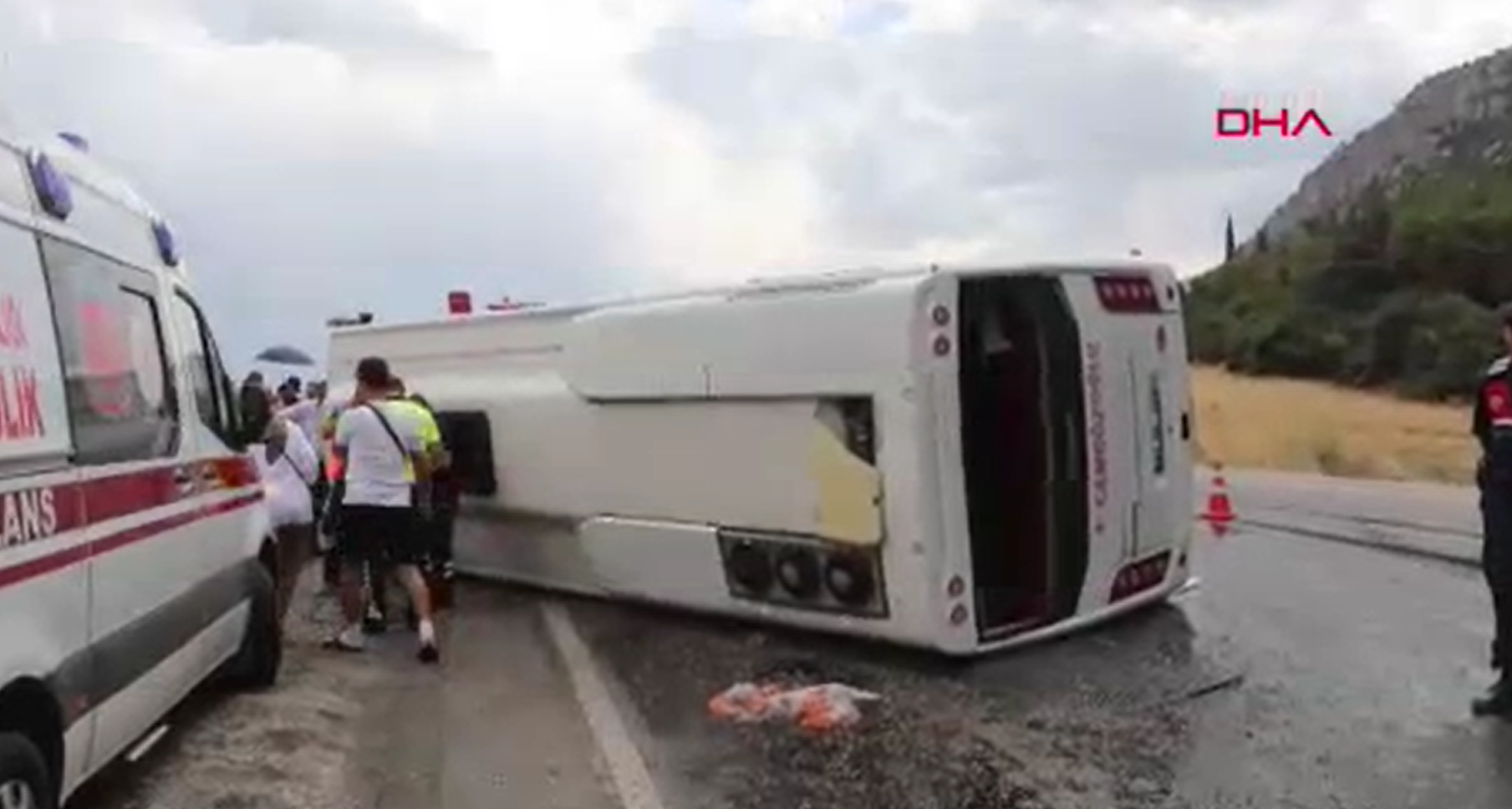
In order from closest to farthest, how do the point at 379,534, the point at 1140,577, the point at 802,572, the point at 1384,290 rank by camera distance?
1. the point at 802,572
2. the point at 1140,577
3. the point at 379,534
4. the point at 1384,290

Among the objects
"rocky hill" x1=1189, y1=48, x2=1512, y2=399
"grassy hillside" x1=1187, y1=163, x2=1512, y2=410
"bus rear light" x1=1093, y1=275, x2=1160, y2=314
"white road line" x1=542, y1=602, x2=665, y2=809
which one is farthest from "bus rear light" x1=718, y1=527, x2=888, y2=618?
"grassy hillside" x1=1187, y1=163, x2=1512, y2=410

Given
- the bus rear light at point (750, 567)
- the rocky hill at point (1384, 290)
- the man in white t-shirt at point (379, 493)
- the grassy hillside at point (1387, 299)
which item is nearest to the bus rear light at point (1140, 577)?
the bus rear light at point (750, 567)

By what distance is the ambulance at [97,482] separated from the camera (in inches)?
194

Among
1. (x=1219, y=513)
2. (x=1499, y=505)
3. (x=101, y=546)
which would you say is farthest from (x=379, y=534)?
(x=1219, y=513)

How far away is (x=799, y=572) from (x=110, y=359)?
4239 millimetres

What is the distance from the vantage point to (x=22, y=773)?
4820mm

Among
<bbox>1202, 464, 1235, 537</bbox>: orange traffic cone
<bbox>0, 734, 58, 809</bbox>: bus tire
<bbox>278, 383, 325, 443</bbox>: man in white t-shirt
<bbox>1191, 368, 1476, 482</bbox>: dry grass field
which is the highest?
<bbox>278, 383, 325, 443</bbox>: man in white t-shirt

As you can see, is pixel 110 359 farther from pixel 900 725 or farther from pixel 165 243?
pixel 900 725

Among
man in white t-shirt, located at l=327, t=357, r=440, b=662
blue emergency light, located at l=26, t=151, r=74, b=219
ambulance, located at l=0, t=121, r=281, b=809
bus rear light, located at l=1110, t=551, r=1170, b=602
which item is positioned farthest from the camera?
man in white t-shirt, located at l=327, t=357, r=440, b=662

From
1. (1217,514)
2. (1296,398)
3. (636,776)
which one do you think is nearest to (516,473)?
(636,776)

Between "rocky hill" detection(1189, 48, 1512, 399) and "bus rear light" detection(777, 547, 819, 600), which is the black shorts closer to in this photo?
"bus rear light" detection(777, 547, 819, 600)

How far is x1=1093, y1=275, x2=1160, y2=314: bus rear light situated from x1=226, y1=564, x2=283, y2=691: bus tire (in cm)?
456

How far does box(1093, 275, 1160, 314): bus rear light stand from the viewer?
962 centimetres

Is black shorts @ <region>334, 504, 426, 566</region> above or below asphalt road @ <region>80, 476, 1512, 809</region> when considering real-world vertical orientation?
above
